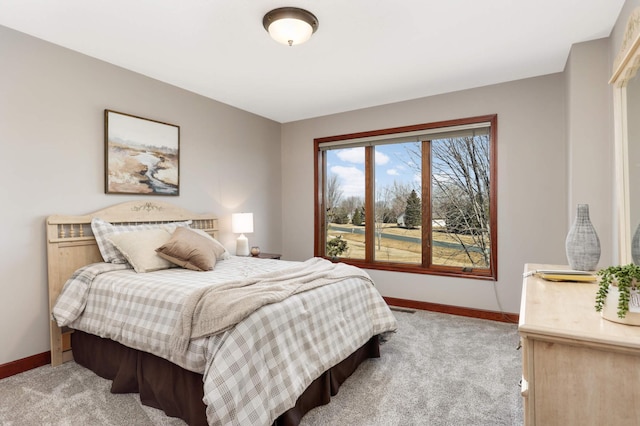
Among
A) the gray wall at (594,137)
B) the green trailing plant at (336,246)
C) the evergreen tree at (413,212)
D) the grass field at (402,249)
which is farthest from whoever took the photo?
the green trailing plant at (336,246)

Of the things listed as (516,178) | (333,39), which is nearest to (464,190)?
(516,178)

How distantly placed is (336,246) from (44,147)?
3.44 meters

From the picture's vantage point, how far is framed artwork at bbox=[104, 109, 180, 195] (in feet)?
10.3

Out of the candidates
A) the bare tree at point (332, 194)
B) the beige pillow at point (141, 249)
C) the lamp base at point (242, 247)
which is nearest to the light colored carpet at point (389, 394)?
the beige pillow at point (141, 249)

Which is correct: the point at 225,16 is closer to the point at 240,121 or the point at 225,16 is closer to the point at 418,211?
the point at 240,121

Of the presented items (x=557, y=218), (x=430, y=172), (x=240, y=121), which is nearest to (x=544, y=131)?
(x=557, y=218)

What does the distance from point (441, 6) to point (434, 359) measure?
2.58m

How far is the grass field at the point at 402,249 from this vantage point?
4.02 m

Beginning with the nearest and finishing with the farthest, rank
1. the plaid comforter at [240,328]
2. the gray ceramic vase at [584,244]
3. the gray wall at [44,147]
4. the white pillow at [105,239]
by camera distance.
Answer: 1. the plaid comforter at [240,328]
2. the gray ceramic vase at [584,244]
3. the gray wall at [44,147]
4. the white pillow at [105,239]

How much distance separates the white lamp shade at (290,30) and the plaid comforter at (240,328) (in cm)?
177

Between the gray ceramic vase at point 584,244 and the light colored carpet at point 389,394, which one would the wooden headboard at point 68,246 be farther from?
the gray ceramic vase at point 584,244

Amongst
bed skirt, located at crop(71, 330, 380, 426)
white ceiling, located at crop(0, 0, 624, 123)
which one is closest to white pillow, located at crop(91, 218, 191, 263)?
bed skirt, located at crop(71, 330, 380, 426)

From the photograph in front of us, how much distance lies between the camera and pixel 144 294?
7.19 ft

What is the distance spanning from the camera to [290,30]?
2.39m
